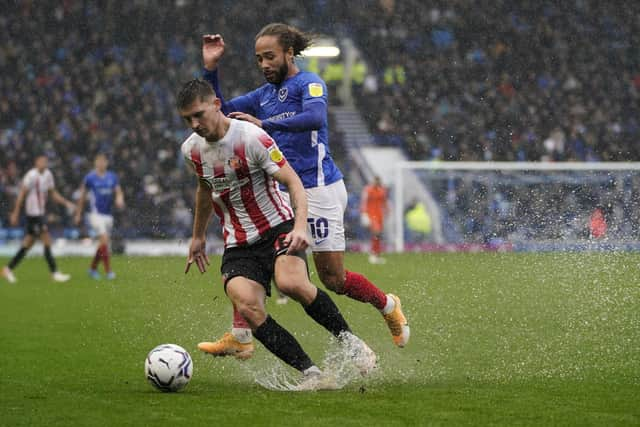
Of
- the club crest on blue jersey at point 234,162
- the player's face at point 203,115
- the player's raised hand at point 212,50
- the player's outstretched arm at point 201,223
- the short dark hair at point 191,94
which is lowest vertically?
the player's outstretched arm at point 201,223

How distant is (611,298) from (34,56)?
2081 centimetres

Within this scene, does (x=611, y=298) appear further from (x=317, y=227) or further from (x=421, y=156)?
(x=421, y=156)

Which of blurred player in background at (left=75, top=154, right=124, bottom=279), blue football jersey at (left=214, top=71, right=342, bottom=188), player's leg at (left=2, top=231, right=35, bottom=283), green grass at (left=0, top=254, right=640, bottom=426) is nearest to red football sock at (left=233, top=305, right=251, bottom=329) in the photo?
green grass at (left=0, top=254, right=640, bottom=426)

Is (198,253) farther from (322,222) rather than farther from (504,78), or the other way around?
(504,78)

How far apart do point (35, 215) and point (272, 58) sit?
37.4 ft

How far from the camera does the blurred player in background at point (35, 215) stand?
17.0m

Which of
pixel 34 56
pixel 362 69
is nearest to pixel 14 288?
pixel 34 56

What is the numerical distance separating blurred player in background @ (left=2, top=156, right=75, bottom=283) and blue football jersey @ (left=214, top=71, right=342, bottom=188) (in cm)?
1038

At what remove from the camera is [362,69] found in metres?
30.3

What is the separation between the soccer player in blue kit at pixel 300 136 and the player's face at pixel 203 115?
2.10 ft

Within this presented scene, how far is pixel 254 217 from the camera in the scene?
643 centimetres

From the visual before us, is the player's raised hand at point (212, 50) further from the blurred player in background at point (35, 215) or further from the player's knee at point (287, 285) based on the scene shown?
the blurred player in background at point (35, 215)

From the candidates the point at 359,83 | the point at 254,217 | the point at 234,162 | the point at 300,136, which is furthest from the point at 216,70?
the point at 359,83

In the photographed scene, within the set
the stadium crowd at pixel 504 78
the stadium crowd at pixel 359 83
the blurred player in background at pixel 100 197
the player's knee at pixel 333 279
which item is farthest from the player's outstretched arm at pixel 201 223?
the stadium crowd at pixel 504 78
